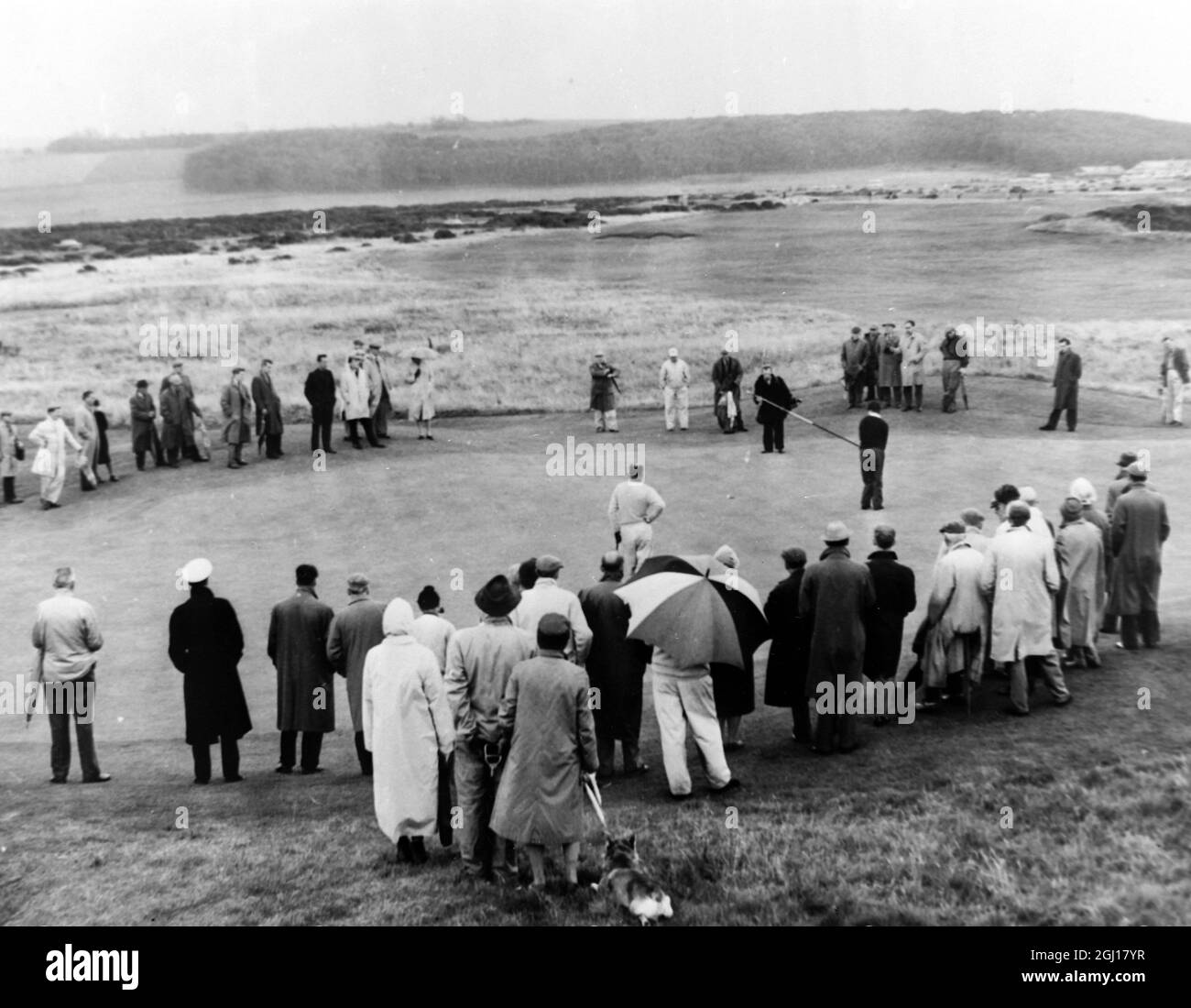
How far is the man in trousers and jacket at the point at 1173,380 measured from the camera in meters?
14.1

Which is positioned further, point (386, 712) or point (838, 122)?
point (838, 122)

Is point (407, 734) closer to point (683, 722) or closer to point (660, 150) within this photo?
point (683, 722)

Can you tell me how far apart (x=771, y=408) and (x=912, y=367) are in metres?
3.32

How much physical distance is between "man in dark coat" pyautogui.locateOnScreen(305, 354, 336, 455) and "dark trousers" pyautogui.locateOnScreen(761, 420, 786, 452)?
6.51 metres

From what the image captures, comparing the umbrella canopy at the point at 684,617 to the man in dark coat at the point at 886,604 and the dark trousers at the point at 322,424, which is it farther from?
the dark trousers at the point at 322,424

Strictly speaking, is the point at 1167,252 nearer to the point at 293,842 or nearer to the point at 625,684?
the point at 625,684

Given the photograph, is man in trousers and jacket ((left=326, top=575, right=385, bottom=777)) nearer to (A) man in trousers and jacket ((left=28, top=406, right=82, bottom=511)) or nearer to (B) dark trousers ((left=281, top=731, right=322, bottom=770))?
(B) dark trousers ((left=281, top=731, right=322, bottom=770))

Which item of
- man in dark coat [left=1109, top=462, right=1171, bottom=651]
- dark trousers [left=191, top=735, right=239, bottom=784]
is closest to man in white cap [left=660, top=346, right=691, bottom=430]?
man in dark coat [left=1109, top=462, right=1171, bottom=651]

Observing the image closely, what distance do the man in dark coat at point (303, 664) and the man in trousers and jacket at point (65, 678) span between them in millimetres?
1442

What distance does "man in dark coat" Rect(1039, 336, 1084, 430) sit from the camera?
15.7 m

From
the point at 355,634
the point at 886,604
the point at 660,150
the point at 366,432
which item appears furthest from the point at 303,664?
the point at 660,150
